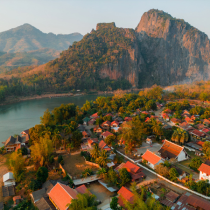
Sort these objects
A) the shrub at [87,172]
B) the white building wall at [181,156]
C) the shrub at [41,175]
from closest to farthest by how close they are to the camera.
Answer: the shrub at [41,175] < the shrub at [87,172] < the white building wall at [181,156]

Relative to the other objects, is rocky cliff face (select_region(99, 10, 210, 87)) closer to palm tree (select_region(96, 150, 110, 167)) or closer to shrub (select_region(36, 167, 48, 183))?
palm tree (select_region(96, 150, 110, 167))

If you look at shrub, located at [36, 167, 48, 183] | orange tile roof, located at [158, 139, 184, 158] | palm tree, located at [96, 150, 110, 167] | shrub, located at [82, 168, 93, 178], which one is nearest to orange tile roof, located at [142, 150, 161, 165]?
orange tile roof, located at [158, 139, 184, 158]

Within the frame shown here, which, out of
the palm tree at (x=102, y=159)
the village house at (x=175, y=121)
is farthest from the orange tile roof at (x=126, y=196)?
the village house at (x=175, y=121)

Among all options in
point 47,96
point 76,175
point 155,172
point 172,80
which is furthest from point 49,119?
point 172,80

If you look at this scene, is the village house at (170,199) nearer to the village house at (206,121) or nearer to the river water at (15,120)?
the village house at (206,121)

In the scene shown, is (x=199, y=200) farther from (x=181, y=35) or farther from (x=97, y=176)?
(x=181, y=35)

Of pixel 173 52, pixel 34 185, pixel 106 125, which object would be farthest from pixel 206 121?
pixel 173 52
